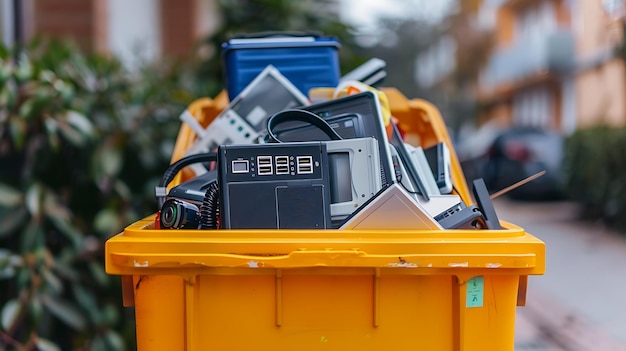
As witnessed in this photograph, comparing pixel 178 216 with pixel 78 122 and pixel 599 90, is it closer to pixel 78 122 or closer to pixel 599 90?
pixel 78 122

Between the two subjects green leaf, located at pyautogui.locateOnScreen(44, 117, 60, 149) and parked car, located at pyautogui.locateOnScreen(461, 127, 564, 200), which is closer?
green leaf, located at pyautogui.locateOnScreen(44, 117, 60, 149)

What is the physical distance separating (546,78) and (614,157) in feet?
51.5

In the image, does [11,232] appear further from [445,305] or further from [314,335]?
[445,305]

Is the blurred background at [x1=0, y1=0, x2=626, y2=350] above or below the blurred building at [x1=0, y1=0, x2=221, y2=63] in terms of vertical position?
below

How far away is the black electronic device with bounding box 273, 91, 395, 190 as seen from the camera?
99.0 inches

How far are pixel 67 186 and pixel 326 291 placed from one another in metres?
2.37

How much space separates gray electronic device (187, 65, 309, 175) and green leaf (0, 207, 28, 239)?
100 cm

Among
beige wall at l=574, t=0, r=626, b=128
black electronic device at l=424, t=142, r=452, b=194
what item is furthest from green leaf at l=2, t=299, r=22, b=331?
beige wall at l=574, t=0, r=626, b=128

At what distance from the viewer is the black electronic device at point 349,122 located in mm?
2516

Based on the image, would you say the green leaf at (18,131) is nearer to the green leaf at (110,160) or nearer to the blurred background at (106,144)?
the blurred background at (106,144)

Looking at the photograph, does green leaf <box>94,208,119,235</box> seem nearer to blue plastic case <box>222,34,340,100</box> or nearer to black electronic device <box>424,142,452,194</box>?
blue plastic case <box>222,34,340,100</box>

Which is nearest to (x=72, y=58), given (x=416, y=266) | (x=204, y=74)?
(x=204, y=74)

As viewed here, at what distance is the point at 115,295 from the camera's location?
396cm

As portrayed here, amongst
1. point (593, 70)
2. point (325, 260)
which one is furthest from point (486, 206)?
point (593, 70)
